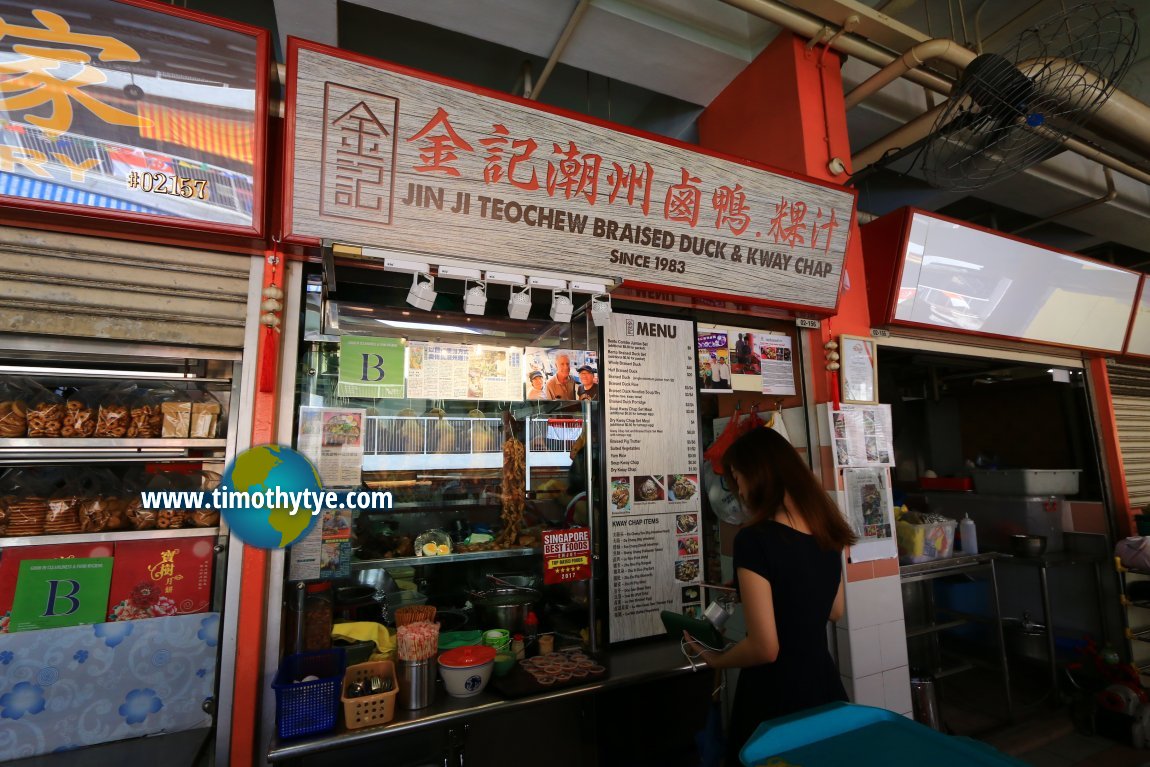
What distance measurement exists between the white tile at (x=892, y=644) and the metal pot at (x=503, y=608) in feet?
6.78

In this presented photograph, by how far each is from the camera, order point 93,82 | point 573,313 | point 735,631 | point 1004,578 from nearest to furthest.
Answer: point 93,82 < point 573,313 < point 735,631 < point 1004,578

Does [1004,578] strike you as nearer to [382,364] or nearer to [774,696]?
[774,696]

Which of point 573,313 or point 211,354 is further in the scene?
point 573,313

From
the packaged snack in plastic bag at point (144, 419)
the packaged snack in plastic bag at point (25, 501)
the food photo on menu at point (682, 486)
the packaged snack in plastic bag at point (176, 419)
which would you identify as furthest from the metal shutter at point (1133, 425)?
the packaged snack in plastic bag at point (25, 501)

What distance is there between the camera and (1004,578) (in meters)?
5.15

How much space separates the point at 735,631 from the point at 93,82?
155 inches

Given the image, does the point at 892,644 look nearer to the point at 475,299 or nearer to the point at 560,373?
the point at 560,373

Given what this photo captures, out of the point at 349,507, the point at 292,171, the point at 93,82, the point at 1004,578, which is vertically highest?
the point at 93,82

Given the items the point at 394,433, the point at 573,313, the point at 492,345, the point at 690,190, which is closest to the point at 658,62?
the point at 690,190

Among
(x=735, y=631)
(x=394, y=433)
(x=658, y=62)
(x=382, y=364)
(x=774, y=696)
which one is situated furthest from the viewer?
(x=658, y=62)

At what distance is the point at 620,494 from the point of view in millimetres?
2902

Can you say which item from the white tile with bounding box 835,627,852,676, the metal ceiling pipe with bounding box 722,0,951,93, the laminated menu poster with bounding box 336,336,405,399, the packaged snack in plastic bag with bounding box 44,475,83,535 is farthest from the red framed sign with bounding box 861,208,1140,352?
the packaged snack in plastic bag with bounding box 44,475,83,535

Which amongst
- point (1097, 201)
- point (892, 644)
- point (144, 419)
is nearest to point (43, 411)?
point (144, 419)

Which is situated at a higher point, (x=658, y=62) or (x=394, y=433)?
(x=658, y=62)
